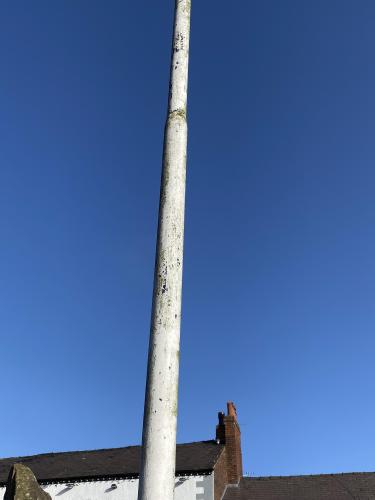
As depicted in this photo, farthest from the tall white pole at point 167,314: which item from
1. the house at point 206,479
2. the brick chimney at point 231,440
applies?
the brick chimney at point 231,440

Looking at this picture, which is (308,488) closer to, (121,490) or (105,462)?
(121,490)

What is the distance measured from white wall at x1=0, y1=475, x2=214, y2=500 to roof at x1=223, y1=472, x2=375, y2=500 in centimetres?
201

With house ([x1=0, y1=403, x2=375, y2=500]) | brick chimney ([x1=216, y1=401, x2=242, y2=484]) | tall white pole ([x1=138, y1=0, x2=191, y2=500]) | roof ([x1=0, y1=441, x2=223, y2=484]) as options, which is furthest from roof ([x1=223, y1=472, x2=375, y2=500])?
tall white pole ([x1=138, y1=0, x2=191, y2=500])

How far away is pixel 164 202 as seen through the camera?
6988mm

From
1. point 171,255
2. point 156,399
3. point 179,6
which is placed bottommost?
point 156,399

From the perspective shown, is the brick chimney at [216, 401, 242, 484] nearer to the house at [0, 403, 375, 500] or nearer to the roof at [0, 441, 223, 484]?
the house at [0, 403, 375, 500]

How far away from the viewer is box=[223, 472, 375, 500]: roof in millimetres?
25375

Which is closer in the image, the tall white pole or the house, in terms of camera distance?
the tall white pole

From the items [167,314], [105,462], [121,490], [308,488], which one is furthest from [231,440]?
[167,314]

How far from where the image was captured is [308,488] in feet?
86.2

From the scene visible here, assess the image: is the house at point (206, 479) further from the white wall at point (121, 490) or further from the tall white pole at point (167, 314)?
the tall white pole at point (167, 314)

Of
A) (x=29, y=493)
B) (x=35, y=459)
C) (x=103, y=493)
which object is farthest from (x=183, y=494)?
(x=29, y=493)

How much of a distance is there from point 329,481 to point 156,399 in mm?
24173

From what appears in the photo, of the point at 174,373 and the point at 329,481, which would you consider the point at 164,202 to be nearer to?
the point at 174,373
